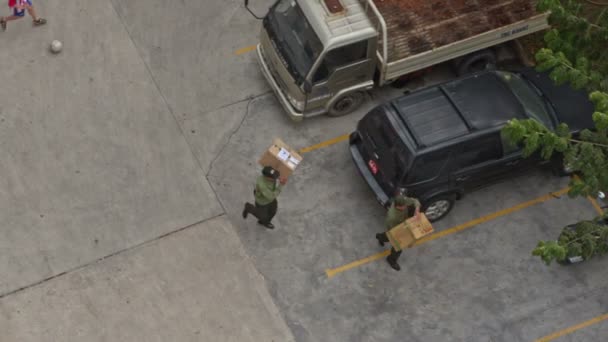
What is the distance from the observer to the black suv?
11555mm

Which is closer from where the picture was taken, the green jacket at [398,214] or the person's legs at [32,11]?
the green jacket at [398,214]

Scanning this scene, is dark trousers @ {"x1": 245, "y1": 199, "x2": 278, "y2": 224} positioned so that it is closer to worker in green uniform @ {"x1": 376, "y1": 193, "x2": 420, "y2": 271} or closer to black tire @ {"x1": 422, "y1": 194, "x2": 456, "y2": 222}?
worker in green uniform @ {"x1": 376, "y1": 193, "x2": 420, "y2": 271}

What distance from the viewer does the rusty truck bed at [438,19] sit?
42.8 ft

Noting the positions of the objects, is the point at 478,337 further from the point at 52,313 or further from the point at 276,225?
the point at 52,313

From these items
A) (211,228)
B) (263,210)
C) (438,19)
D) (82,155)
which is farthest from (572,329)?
(82,155)

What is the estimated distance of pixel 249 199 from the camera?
494 inches

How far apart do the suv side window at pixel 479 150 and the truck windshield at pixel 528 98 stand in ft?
2.73

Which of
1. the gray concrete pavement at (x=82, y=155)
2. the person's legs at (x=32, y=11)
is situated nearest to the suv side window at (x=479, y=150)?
the gray concrete pavement at (x=82, y=155)

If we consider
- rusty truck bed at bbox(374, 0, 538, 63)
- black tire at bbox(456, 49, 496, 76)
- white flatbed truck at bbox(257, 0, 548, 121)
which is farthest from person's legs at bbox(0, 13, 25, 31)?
black tire at bbox(456, 49, 496, 76)

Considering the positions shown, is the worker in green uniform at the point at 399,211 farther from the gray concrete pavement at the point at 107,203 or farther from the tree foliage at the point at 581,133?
the gray concrete pavement at the point at 107,203

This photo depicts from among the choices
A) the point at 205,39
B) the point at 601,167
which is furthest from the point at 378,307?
the point at 205,39

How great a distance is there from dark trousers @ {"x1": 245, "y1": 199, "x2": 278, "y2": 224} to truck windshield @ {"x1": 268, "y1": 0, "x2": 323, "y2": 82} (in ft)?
7.70

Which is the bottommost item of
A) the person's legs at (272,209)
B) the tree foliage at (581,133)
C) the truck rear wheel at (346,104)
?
the person's legs at (272,209)

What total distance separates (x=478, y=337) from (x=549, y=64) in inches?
167
